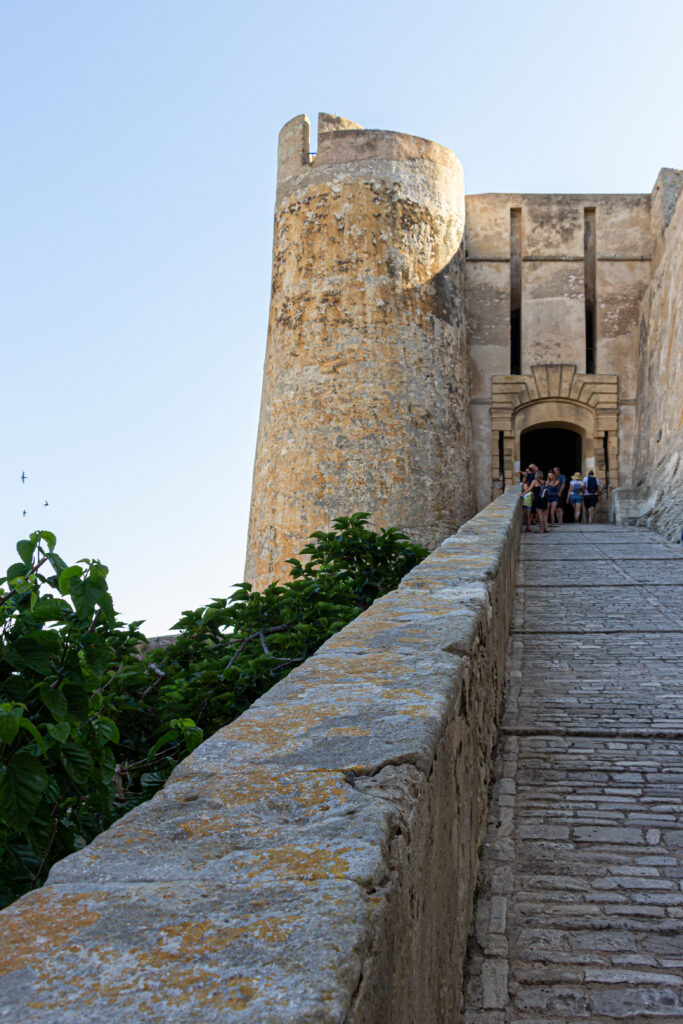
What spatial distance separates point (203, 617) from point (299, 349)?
10.1 m

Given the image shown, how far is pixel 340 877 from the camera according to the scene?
4.25 ft

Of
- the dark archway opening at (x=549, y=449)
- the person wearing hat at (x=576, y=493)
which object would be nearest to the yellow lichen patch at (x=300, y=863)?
the person wearing hat at (x=576, y=493)

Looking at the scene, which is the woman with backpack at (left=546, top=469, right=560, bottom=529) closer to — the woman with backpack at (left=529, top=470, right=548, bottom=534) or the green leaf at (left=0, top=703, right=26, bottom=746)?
the woman with backpack at (left=529, top=470, right=548, bottom=534)

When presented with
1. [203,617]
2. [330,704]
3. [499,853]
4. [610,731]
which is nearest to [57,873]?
[330,704]

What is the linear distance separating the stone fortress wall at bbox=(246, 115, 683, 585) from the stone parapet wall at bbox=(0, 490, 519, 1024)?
479 inches

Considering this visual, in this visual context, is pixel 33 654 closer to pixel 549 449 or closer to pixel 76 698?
pixel 76 698

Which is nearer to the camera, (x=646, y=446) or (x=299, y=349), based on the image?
(x=299, y=349)

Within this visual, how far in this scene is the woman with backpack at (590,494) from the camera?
16031 millimetres

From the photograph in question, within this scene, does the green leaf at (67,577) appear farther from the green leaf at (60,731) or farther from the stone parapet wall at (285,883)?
the stone parapet wall at (285,883)

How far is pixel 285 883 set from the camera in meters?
1.29

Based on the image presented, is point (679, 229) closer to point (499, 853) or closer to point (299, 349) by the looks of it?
point (299, 349)

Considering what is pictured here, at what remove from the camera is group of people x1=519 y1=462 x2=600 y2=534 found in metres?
13.9

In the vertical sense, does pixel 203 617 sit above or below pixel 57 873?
above

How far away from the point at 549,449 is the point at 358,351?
9371mm
